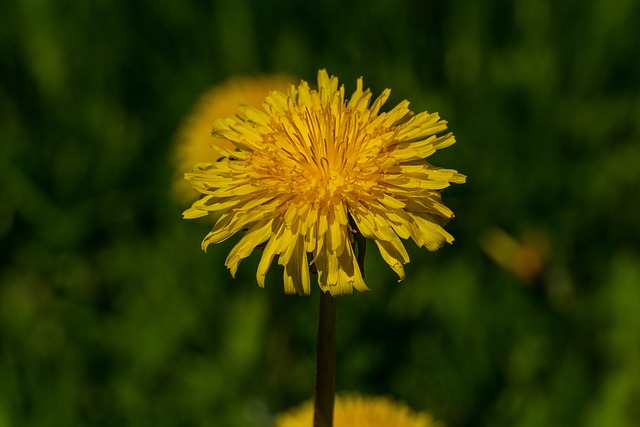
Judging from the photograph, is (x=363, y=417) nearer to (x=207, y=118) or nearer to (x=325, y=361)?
(x=325, y=361)

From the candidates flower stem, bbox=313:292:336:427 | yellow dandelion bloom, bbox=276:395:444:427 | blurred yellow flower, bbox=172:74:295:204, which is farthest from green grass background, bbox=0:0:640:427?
flower stem, bbox=313:292:336:427

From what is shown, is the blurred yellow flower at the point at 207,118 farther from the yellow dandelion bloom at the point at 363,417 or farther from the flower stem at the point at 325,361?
the flower stem at the point at 325,361

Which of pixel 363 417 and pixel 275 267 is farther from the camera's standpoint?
pixel 275 267

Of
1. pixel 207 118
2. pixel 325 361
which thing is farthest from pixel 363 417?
pixel 207 118

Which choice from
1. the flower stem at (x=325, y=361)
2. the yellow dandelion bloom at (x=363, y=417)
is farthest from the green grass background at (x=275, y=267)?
the flower stem at (x=325, y=361)

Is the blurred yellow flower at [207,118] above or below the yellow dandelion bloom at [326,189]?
above

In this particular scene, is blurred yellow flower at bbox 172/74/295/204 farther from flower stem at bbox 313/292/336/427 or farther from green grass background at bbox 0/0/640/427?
flower stem at bbox 313/292/336/427

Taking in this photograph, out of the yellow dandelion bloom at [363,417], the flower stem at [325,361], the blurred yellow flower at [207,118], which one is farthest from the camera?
the blurred yellow flower at [207,118]
